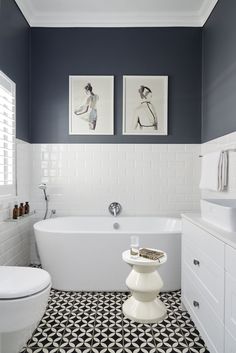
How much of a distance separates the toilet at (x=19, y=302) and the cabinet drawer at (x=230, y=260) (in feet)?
3.70

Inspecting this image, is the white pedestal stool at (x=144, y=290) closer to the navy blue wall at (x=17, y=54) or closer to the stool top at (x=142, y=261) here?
the stool top at (x=142, y=261)

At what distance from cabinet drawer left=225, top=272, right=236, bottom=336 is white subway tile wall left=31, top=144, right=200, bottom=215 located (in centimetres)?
216

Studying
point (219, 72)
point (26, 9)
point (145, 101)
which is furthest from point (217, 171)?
point (26, 9)

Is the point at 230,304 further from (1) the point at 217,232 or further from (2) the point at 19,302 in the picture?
(2) the point at 19,302

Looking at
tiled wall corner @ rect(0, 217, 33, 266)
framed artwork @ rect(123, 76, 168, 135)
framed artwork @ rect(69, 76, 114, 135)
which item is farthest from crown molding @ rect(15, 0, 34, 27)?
tiled wall corner @ rect(0, 217, 33, 266)

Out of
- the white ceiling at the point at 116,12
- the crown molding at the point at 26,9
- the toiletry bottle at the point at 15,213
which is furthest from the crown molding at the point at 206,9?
the toiletry bottle at the point at 15,213

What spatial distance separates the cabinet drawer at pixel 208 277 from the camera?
1.55m

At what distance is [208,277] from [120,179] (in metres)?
2.05

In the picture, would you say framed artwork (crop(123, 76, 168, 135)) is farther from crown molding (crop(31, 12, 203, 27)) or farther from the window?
the window

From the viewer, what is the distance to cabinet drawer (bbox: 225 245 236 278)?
1.38 m

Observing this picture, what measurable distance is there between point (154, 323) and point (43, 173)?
7.59 feet

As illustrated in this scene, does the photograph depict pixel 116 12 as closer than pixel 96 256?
No

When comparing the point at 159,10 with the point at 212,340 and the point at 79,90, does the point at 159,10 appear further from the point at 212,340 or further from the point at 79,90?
the point at 212,340

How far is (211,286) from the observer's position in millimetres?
1690
